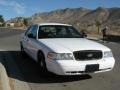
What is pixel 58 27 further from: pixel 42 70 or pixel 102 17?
pixel 102 17

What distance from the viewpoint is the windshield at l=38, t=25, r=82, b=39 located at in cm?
1004

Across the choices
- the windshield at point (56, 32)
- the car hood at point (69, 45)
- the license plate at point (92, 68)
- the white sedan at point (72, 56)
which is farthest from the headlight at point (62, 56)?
the windshield at point (56, 32)

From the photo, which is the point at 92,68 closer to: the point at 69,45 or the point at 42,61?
the point at 69,45

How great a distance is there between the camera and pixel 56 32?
10.3 m

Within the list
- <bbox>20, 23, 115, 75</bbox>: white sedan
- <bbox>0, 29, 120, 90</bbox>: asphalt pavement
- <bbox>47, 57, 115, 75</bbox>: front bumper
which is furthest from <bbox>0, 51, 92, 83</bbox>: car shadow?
<bbox>47, 57, 115, 75</bbox>: front bumper

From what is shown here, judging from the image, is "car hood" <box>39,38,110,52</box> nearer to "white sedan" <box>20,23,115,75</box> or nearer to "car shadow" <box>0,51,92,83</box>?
"white sedan" <box>20,23,115,75</box>

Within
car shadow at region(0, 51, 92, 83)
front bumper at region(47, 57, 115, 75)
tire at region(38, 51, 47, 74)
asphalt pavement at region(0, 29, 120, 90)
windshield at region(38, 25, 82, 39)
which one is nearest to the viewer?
asphalt pavement at region(0, 29, 120, 90)

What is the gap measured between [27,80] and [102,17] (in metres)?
149

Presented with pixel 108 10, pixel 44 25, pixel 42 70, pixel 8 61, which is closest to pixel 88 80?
pixel 42 70

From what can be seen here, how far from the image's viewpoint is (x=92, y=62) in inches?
324

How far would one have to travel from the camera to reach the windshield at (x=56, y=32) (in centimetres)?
1004

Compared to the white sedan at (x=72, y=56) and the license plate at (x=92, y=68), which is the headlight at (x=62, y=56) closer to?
the white sedan at (x=72, y=56)

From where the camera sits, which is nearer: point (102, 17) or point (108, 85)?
point (108, 85)

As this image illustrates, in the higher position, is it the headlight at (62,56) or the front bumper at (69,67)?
the headlight at (62,56)
